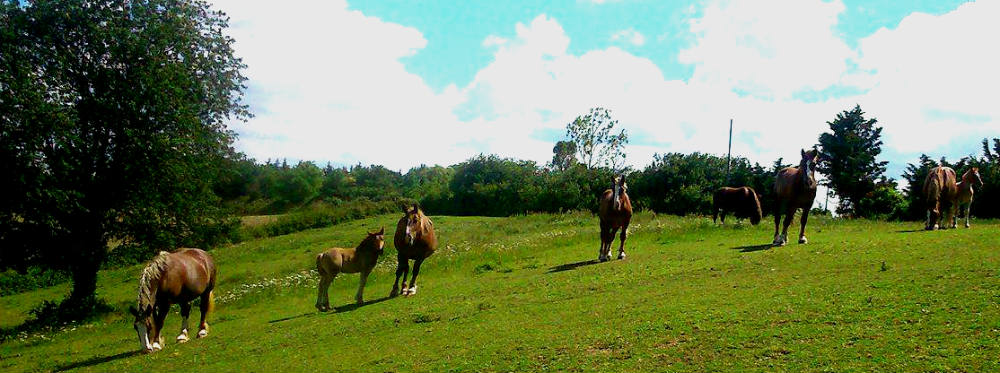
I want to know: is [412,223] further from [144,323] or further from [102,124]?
[102,124]

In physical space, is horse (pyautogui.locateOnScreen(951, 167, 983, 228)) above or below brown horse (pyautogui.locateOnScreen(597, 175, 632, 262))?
above

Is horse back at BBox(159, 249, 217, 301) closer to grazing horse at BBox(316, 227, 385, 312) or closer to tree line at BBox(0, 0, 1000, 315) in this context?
grazing horse at BBox(316, 227, 385, 312)

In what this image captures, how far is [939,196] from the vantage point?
17562 mm

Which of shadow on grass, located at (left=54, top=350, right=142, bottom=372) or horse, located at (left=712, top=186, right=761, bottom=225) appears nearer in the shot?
shadow on grass, located at (left=54, top=350, right=142, bottom=372)

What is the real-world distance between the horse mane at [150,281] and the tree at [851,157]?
180ft

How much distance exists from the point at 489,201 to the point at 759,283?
67762 millimetres

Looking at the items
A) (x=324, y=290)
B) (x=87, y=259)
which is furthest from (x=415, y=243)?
(x=87, y=259)

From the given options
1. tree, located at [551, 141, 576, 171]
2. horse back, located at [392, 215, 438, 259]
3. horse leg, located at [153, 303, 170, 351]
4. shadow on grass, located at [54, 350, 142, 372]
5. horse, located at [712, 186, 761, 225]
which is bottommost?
shadow on grass, located at [54, 350, 142, 372]

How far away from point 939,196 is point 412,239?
1457 cm

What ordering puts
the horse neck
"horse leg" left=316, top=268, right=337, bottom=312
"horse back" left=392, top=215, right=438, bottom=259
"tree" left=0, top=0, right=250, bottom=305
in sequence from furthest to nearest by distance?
1. "tree" left=0, top=0, right=250, bottom=305
2. the horse neck
3. "horse back" left=392, top=215, right=438, bottom=259
4. "horse leg" left=316, top=268, right=337, bottom=312

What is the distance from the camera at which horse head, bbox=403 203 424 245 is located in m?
15.3

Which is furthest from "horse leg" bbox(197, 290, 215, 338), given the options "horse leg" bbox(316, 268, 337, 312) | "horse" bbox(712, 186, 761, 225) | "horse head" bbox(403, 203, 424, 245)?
"horse" bbox(712, 186, 761, 225)

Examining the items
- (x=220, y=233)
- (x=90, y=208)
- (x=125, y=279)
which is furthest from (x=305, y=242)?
(x=90, y=208)

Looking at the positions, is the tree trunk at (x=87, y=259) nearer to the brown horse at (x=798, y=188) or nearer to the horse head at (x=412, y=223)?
the horse head at (x=412, y=223)
